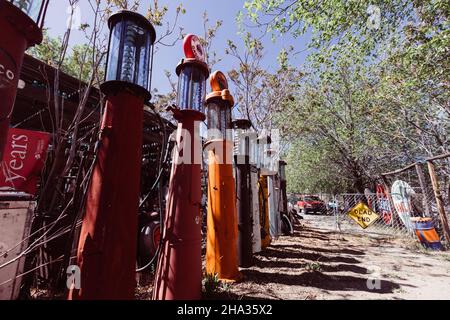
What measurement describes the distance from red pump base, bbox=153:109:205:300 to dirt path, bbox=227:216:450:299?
1187mm

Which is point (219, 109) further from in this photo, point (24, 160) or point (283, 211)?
point (283, 211)

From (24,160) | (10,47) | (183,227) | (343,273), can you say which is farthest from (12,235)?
(343,273)

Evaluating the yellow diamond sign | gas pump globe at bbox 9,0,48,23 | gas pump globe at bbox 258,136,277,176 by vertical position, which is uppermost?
gas pump globe at bbox 258,136,277,176

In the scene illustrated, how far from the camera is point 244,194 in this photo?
5254 mm

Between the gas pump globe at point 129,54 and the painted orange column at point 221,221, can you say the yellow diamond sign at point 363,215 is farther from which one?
the gas pump globe at point 129,54

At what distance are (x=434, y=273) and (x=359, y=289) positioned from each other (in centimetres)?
220

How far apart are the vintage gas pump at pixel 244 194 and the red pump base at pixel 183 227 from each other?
2.07 meters

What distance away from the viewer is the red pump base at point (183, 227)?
9.30 ft

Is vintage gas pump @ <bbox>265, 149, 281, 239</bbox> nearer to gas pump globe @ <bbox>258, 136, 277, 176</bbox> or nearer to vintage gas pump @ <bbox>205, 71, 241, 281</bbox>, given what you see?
gas pump globe @ <bbox>258, 136, 277, 176</bbox>

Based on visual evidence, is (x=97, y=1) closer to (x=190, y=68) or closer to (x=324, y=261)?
(x=190, y=68)

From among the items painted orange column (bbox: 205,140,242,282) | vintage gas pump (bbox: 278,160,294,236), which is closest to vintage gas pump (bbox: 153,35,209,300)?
painted orange column (bbox: 205,140,242,282)

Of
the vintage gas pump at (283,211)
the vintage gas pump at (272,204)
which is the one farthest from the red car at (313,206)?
the vintage gas pump at (272,204)

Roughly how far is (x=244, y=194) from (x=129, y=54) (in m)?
3.71

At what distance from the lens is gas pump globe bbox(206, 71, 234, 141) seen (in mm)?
4695
